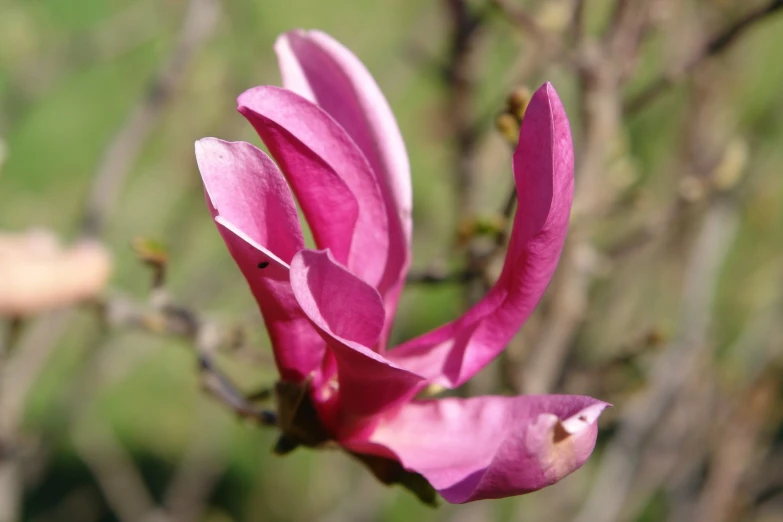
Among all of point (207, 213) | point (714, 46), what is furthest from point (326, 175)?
point (207, 213)

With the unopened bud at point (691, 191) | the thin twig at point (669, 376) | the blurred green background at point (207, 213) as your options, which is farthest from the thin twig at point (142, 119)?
the thin twig at point (669, 376)

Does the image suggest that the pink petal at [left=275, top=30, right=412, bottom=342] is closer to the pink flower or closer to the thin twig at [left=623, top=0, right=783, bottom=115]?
the pink flower

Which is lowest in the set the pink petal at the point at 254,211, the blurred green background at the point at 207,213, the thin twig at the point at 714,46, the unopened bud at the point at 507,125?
the blurred green background at the point at 207,213

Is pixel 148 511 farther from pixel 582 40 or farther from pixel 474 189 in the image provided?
pixel 582 40

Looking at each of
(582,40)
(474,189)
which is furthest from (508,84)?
(582,40)

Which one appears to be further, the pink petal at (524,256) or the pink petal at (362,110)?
the pink petal at (362,110)

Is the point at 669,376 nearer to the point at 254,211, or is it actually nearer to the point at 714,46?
the point at 714,46

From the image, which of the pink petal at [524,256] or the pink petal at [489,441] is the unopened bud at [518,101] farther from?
the pink petal at [489,441]
